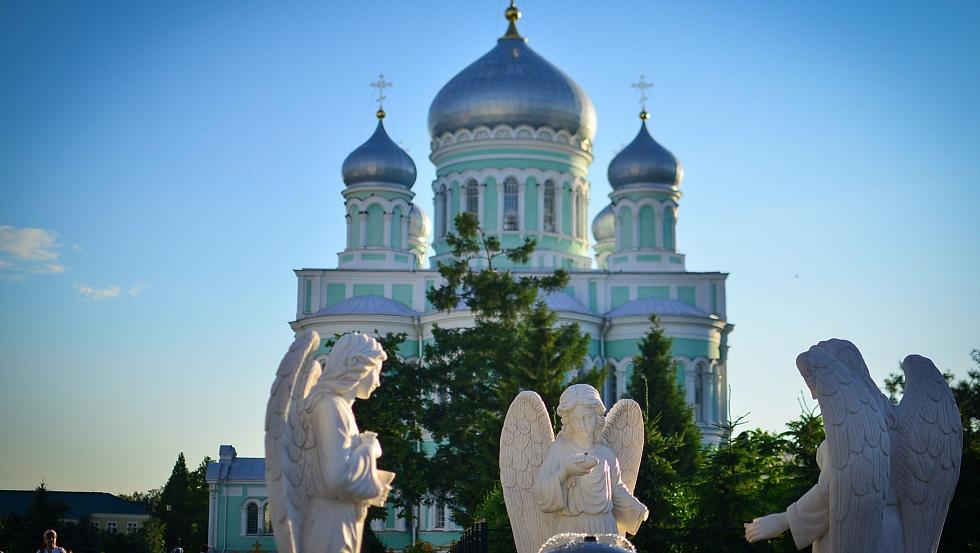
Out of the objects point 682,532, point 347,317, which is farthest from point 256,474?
point 682,532

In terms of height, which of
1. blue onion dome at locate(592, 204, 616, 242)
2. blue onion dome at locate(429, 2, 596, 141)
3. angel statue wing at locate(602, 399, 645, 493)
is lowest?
angel statue wing at locate(602, 399, 645, 493)

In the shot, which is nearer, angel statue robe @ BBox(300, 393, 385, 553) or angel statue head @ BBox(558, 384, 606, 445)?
angel statue robe @ BBox(300, 393, 385, 553)

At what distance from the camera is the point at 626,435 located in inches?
435

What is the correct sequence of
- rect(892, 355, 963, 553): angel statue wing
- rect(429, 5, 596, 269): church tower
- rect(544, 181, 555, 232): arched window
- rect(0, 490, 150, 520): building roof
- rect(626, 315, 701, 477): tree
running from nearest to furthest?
rect(892, 355, 963, 553): angel statue wing, rect(626, 315, 701, 477): tree, rect(429, 5, 596, 269): church tower, rect(544, 181, 555, 232): arched window, rect(0, 490, 150, 520): building roof

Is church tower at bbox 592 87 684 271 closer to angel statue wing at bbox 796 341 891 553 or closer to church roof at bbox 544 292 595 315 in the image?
church roof at bbox 544 292 595 315

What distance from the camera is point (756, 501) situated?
58.9ft

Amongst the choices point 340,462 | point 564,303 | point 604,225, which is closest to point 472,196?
point 564,303

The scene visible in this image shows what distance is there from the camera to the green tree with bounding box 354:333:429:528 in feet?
96.3

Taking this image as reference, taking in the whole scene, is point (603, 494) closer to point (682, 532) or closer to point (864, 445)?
point (864, 445)

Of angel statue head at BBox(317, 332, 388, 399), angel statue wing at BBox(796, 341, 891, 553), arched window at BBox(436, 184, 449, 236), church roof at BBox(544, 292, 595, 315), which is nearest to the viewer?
angel statue head at BBox(317, 332, 388, 399)

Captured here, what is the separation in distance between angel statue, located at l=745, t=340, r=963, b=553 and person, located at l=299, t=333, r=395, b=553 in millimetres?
2788

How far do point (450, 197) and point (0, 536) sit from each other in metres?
18.9

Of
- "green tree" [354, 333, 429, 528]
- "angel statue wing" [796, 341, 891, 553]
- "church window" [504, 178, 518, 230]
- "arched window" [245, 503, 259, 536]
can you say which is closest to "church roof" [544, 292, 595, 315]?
"church window" [504, 178, 518, 230]

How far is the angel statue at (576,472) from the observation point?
404 inches
